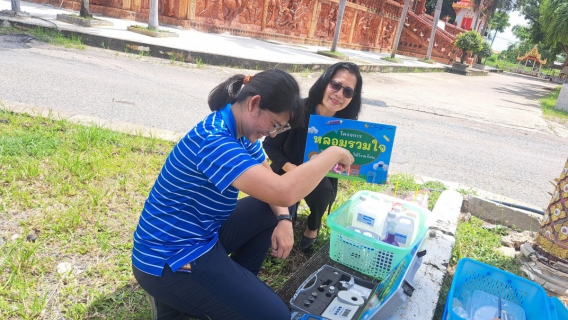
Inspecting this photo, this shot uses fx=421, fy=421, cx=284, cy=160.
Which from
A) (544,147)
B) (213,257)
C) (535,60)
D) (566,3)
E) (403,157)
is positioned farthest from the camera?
(535,60)

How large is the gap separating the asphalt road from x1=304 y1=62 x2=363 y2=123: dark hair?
2128 millimetres

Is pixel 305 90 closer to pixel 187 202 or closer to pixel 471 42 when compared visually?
pixel 187 202

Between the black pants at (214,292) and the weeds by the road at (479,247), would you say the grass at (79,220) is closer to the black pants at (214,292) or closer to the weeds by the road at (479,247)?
the weeds by the road at (479,247)

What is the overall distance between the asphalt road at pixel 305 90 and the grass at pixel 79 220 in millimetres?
1043

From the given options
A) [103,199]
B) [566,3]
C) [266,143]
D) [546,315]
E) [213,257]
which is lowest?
[103,199]

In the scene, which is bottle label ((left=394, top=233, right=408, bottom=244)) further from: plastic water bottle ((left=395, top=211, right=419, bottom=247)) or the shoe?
the shoe

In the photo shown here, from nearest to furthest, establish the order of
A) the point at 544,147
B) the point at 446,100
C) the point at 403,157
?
the point at 403,157 < the point at 544,147 < the point at 446,100

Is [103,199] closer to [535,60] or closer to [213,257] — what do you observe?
[213,257]

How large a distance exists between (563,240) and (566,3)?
2359 cm

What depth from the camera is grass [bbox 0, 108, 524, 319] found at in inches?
84.7

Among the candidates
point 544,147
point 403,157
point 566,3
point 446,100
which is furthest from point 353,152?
point 566,3

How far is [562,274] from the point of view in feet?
9.53

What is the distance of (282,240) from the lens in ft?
7.27

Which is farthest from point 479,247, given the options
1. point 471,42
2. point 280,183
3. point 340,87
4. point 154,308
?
point 471,42
